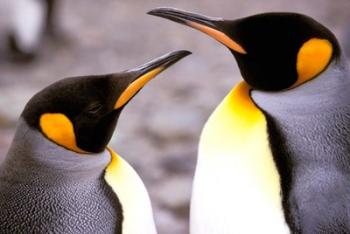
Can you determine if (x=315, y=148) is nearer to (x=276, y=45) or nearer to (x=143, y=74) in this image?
(x=276, y=45)

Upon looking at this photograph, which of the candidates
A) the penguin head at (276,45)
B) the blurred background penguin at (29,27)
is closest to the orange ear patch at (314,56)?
the penguin head at (276,45)

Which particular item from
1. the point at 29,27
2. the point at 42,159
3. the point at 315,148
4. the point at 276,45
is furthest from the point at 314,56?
A: the point at 29,27

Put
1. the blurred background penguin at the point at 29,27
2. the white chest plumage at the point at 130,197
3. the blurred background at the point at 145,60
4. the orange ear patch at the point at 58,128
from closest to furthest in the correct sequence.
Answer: the orange ear patch at the point at 58,128 < the white chest plumage at the point at 130,197 < the blurred background at the point at 145,60 < the blurred background penguin at the point at 29,27

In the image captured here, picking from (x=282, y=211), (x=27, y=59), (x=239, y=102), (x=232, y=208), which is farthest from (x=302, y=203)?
(x=27, y=59)

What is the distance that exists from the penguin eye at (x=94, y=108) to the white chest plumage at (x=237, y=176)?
0.31 meters

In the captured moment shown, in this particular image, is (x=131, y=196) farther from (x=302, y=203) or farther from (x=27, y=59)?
(x=27, y=59)

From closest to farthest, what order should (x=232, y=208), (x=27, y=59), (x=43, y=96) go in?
(x=43, y=96), (x=232, y=208), (x=27, y=59)

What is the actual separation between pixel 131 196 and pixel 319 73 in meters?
0.53

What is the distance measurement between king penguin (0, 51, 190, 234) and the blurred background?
5.19ft

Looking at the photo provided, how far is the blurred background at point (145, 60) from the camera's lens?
4.16 metres

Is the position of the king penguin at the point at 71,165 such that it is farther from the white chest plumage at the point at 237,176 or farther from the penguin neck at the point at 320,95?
the penguin neck at the point at 320,95

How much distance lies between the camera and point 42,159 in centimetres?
185

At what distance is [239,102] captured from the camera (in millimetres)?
1994

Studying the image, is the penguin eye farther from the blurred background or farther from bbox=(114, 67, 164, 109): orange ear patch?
the blurred background
